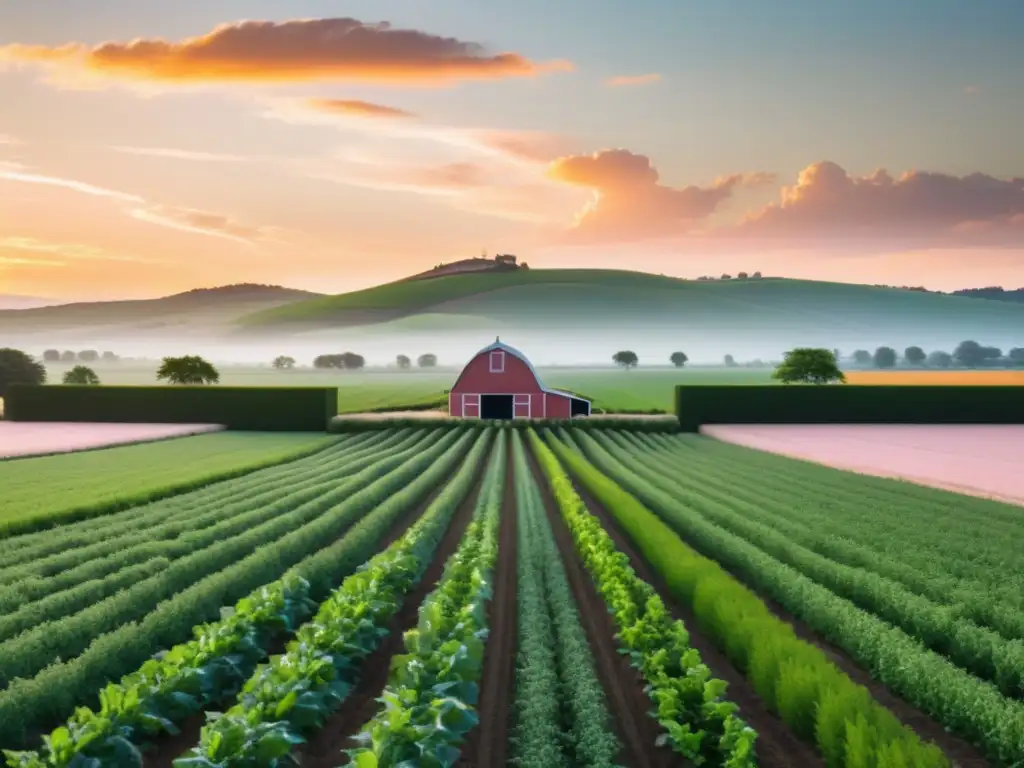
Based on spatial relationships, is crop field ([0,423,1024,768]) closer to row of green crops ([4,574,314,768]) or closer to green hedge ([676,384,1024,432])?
row of green crops ([4,574,314,768])

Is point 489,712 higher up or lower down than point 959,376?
lower down

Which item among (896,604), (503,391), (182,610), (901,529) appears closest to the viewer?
(896,604)

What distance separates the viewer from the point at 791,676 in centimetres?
768

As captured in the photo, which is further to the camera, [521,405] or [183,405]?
[183,405]

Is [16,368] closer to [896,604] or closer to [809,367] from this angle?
[809,367]

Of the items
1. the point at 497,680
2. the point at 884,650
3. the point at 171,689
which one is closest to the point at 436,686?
the point at 497,680

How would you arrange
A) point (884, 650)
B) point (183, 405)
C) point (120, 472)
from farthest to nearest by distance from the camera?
point (183, 405)
point (120, 472)
point (884, 650)

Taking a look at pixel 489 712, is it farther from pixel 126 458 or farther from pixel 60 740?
pixel 126 458

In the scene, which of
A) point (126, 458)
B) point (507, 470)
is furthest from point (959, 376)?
point (126, 458)

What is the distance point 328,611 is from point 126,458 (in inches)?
941

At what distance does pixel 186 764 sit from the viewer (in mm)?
6121

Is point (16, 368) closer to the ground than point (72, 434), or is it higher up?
higher up

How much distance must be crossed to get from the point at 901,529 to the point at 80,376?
6186 cm

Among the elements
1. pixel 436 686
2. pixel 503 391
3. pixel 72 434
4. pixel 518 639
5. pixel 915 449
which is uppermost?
pixel 503 391
